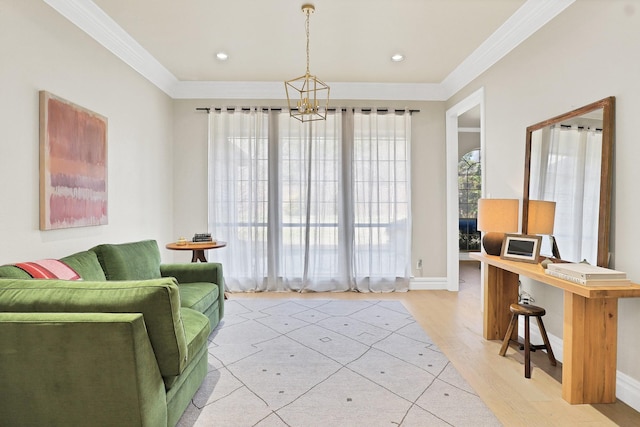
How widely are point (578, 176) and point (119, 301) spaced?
9.69ft

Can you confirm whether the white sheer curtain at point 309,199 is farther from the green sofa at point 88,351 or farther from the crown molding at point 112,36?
the green sofa at point 88,351

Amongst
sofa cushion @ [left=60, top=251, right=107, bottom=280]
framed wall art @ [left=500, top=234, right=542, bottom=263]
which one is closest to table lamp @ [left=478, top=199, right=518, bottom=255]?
framed wall art @ [left=500, top=234, right=542, bottom=263]

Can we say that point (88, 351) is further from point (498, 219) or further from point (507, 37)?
point (507, 37)

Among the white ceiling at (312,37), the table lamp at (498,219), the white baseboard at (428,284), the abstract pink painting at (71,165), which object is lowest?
the white baseboard at (428,284)

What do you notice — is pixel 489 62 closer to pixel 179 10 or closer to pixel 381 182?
pixel 381 182

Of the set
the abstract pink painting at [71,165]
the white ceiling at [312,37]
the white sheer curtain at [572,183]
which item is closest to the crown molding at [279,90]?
the white ceiling at [312,37]

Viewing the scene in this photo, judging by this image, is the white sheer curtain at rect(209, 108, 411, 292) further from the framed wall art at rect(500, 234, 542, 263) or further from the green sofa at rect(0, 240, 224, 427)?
the green sofa at rect(0, 240, 224, 427)

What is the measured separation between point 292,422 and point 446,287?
3.65m

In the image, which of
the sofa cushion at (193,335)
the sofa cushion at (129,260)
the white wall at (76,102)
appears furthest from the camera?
the sofa cushion at (129,260)

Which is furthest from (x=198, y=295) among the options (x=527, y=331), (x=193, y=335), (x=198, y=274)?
(x=527, y=331)

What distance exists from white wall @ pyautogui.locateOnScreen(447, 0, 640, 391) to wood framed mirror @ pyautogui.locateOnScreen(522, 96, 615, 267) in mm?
57

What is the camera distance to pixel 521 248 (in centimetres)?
288

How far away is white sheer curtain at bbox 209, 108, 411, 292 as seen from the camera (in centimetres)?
487

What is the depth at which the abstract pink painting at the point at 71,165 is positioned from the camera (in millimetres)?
2582
